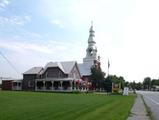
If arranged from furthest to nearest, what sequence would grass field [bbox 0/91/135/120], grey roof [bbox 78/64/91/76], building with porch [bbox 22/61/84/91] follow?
1. grey roof [bbox 78/64/91/76]
2. building with porch [bbox 22/61/84/91]
3. grass field [bbox 0/91/135/120]

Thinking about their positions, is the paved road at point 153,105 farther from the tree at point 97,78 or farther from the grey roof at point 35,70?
the tree at point 97,78

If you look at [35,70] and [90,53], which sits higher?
[90,53]

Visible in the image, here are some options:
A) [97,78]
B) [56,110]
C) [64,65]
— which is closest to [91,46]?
[97,78]

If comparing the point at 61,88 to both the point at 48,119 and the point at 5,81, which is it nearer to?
the point at 5,81

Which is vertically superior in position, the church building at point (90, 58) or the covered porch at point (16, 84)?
the church building at point (90, 58)

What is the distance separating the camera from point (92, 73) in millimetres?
108750

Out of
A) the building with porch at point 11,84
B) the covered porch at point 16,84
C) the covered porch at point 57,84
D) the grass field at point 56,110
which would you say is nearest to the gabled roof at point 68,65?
the covered porch at point 57,84

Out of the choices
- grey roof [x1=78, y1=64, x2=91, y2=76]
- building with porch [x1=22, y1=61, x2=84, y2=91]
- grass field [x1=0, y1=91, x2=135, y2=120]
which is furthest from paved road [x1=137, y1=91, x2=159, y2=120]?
grey roof [x1=78, y1=64, x2=91, y2=76]

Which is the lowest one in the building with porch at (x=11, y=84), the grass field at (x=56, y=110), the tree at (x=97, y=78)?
the grass field at (x=56, y=110)

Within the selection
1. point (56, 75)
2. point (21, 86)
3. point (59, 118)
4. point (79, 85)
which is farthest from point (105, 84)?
point (59, 118)

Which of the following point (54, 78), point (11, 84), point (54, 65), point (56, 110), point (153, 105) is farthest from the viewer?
point (11, 84)

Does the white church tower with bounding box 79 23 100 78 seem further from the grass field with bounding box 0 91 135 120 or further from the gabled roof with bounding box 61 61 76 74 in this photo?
the grass field with bounding box 0 91 135 120

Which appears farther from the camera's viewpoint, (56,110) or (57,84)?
(57,84)

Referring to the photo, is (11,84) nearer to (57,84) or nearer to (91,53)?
(57,84)
